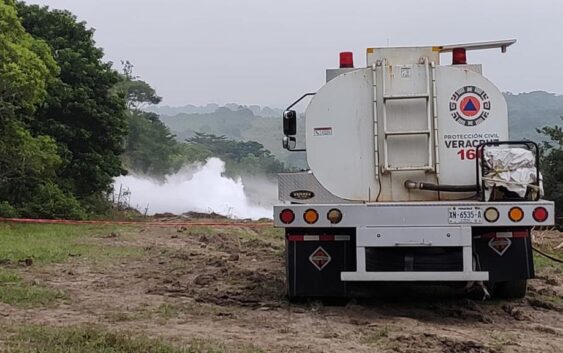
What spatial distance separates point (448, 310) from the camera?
793 centimetres

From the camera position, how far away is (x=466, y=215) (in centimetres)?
748

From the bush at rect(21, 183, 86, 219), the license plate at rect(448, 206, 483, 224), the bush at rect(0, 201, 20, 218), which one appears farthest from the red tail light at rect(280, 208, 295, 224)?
the bush at rect(21, 183, 86, 219)

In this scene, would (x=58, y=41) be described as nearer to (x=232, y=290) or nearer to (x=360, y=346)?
(x=232, y=290)

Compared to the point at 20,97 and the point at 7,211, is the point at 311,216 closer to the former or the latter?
the point at 20,97

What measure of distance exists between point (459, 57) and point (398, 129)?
45.6 inches

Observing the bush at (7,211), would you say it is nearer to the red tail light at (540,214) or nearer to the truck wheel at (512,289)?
the truck wheel at (512,289)

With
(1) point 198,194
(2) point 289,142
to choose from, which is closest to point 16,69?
(2) point 289,142

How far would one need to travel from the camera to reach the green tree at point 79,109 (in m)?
27.8

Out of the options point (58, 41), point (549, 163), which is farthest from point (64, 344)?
point (549, 163)

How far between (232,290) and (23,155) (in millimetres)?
14244

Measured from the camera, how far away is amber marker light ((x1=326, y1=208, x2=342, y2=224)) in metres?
7.68

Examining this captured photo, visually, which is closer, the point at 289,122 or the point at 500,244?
the point at 500,244

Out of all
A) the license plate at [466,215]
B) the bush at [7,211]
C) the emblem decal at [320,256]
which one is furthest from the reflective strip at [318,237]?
the bush at [7,211]

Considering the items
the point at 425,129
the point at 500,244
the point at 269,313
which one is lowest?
the point at 269,313
